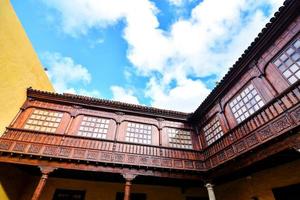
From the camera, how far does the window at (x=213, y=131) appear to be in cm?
748

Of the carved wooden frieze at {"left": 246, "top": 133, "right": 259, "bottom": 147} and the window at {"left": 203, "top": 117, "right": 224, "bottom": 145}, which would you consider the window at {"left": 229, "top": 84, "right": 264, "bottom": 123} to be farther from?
the window at {"left": 203, "top": 117, "right": 224, "bottom": 145}

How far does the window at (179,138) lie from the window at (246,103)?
2.91 meters

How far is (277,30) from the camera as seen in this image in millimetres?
5309

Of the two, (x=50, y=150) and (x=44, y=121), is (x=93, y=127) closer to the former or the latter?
(x=50, y=150)

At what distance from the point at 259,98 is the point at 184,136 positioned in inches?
166

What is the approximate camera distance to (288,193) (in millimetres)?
5617

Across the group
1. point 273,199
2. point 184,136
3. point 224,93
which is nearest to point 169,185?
point 184,136

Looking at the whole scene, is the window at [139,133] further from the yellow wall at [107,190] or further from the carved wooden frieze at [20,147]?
the carved wooden frieze at [20,147]

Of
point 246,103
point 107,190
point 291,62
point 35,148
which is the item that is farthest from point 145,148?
point 291,62

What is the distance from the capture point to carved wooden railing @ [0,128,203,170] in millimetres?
6551

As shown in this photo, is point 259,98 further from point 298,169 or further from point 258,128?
point 298,169

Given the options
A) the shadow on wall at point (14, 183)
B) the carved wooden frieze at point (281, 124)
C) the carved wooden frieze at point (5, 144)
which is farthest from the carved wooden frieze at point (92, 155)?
the carved wooden frieze at point (281, 124)

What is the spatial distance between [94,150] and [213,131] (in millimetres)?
5274

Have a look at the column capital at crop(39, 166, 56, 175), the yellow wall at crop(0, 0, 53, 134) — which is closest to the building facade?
the column capital at crop(39, 166, 56, 175)
